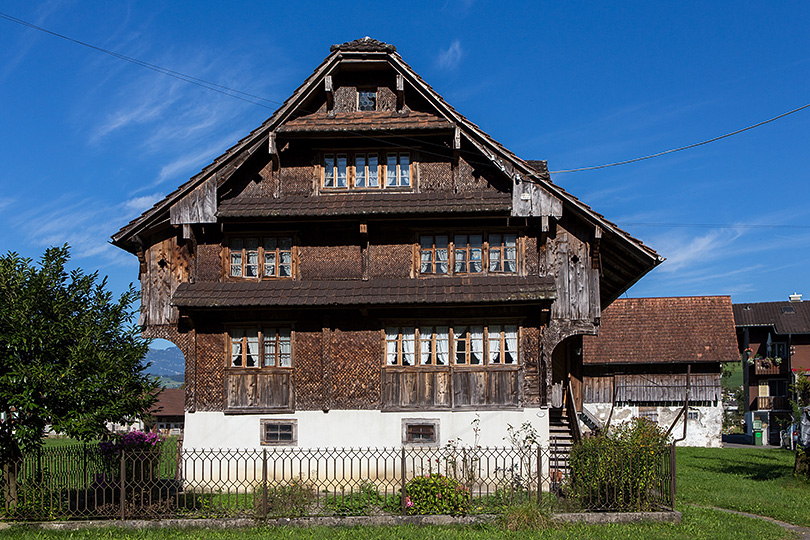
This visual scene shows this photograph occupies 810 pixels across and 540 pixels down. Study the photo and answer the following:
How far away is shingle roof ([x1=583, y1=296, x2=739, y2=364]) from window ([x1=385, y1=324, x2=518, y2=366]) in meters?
26.1

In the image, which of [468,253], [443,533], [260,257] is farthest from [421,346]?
[443,533]

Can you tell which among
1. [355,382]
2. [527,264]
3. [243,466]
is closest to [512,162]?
[527,264]

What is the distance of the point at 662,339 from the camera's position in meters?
45.5

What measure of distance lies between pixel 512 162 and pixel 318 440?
9183 mm

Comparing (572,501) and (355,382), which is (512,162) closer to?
(355,382)

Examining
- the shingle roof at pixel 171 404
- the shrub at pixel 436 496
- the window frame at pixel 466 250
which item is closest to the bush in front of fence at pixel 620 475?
the shrub at pixel 436 496

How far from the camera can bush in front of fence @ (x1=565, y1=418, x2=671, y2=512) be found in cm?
1582

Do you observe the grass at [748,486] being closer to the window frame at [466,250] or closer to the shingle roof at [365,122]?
the window frame at [466,250]

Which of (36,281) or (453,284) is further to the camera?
(453,284)

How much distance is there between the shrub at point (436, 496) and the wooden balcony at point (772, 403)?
44.7 metres

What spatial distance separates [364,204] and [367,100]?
3.40m

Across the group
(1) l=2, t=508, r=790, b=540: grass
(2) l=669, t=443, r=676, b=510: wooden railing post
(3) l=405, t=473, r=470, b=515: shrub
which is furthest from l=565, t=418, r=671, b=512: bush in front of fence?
(3) l=405, t=473, r=470, b=515: shrub

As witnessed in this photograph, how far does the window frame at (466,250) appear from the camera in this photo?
822 inches

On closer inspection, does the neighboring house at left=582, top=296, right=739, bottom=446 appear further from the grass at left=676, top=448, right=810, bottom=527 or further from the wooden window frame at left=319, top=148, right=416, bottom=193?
the wooden window frame at left=319, top=148, right=416, bottom=193
